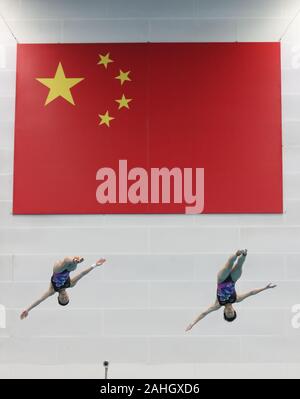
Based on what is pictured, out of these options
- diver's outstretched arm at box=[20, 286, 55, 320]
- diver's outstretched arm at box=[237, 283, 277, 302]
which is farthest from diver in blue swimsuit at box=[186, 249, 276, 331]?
diver's outstretched arm at box=[20, 286, 55, 320]

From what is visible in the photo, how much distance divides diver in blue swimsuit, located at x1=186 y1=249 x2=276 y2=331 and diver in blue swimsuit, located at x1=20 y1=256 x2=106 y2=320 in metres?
0.78

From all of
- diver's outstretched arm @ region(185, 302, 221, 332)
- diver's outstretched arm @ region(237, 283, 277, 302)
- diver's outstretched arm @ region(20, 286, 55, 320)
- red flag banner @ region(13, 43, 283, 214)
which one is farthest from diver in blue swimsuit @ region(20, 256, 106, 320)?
diver's outstretched arm @ region(237, 283, 277, 302)

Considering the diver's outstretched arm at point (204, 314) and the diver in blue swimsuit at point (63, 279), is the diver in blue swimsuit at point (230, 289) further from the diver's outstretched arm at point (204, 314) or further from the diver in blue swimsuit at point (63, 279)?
the diver in blue swimsuit at point (63, 279)

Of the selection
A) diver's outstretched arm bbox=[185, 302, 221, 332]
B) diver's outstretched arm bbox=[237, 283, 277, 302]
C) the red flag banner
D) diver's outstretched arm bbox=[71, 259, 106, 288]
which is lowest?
diver's outstretched arm bbox=[185, 302, 221, 332]

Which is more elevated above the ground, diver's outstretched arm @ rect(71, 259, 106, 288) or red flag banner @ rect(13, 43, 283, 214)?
red flag banner @ rect(13, 43, 283, 214)

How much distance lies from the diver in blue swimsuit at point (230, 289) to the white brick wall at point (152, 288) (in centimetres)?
5

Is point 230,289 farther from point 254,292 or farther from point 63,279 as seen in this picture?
point 63,279

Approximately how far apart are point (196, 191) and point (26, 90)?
4.39ft

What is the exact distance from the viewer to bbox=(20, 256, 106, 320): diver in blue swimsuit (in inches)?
132

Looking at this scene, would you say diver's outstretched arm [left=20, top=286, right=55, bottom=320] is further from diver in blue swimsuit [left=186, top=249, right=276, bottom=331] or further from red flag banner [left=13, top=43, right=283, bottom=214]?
diver in blue swimsuit [left=186, top=249, right=276, bottom=331]

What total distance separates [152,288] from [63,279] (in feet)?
1.94

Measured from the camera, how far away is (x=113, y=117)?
3428mm

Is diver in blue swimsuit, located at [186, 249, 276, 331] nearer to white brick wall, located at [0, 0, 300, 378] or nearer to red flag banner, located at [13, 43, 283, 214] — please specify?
white brick wall, located at [0, 0, 300, 378]

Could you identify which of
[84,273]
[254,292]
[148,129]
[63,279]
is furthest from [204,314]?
[148,129]
